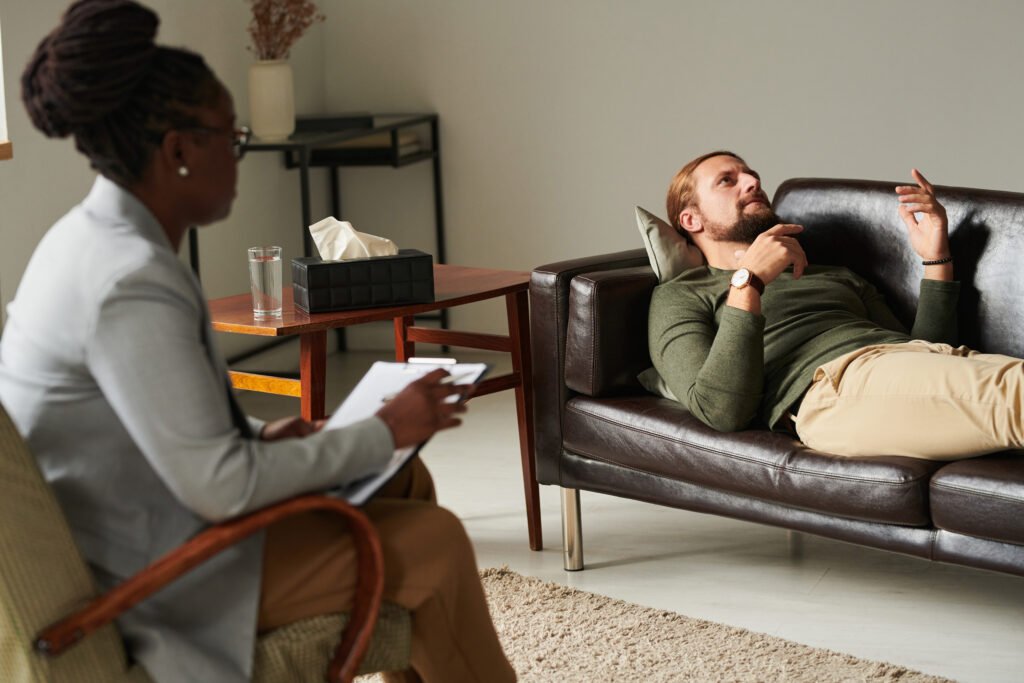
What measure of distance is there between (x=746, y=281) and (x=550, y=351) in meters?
0.46

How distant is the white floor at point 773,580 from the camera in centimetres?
234

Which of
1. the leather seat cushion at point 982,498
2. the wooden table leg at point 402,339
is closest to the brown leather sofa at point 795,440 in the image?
the leather seat cushion at point 982,498

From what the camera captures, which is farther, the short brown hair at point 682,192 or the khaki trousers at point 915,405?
the short brown hair at point 682,192

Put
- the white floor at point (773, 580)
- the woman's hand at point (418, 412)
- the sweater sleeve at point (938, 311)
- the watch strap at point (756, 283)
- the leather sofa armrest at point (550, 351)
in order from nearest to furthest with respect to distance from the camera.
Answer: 1. the woman's hand at point (418, 412)
2. the white floor at point (773, 580)
3. the watch strap at point (756, 283)
4. the sweater sleeve at point (938, 311)
5. the leather sofa armrest at point (550, 351)

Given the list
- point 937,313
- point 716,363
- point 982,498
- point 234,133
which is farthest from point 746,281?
point 234,133

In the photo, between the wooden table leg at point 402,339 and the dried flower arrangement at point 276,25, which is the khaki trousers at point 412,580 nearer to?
the wooden table leg at point 402,339

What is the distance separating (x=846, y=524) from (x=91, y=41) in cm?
157

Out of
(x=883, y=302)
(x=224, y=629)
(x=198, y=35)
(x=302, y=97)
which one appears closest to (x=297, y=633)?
(x=224, y=629)

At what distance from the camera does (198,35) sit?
4.23m

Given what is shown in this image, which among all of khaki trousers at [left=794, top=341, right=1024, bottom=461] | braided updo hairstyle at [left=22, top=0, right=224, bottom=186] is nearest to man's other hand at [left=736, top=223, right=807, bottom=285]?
khaki trousers at [left=794, top=341, right=1024, bottom=461]

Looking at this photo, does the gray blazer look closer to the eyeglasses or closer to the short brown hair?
the eyeglasses

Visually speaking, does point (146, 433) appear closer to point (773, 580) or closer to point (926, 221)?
point (773, 580)

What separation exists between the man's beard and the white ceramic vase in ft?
6.49

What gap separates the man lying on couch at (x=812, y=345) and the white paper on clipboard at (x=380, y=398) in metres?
0.81
